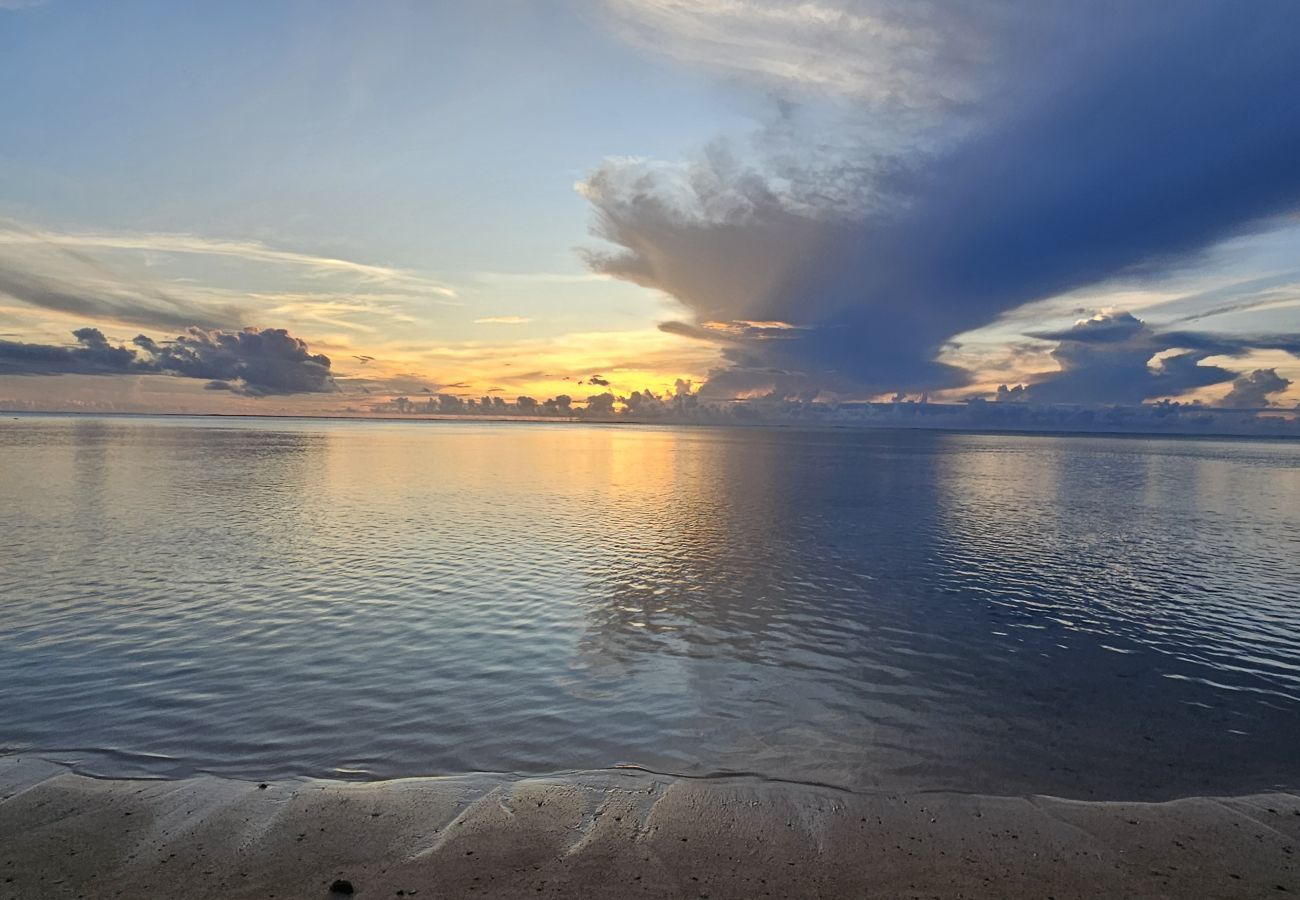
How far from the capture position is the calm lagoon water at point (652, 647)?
15.6 meters

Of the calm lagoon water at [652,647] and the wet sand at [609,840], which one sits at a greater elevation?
the wet sand at [609,840]

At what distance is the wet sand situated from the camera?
10.1 meters

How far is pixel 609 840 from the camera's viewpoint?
11352mm

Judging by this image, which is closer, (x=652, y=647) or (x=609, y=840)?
(x=609, y=840)

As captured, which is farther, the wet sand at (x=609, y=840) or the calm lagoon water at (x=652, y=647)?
the calm lagoon water at (x=652, y=647)

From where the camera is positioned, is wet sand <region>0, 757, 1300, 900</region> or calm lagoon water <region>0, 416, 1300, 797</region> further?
calm lagoon water <region>0, 416, 1300, 797</region>

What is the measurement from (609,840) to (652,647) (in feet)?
40.9

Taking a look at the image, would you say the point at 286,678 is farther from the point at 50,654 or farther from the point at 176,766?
the point at 50,654

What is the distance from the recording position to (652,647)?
937 inches

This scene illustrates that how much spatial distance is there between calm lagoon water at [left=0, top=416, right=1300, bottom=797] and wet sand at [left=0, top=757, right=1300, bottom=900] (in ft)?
4.26

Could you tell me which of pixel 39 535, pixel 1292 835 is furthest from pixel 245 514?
pixel 1292 835

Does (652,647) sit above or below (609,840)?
below

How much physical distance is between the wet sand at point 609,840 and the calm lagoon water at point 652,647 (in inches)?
51.2

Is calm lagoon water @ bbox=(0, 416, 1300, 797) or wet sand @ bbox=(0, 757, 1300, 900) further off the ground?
wet sand @ bbox=(0, 757, 1300, 900)
